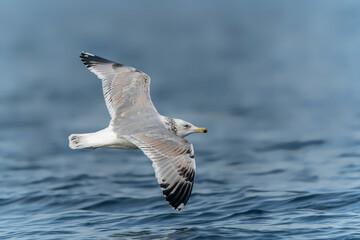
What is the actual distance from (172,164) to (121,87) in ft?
4.92

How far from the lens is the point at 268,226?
18.2 ft

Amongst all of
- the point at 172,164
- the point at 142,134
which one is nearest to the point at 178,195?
the point at 172,164

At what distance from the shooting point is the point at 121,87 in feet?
20.6

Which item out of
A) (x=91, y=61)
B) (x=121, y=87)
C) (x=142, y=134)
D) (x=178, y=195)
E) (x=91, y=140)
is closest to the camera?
(x=178, y=195)

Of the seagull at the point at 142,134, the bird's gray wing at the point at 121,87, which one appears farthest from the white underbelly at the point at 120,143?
the bird's gray wing at the point at 121,87

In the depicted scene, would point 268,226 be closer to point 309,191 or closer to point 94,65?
point 309,191

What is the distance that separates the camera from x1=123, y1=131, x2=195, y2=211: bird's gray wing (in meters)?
4.95

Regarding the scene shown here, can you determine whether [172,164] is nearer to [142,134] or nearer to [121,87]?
[142,134]

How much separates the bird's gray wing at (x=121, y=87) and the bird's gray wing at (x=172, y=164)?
78 centimetres

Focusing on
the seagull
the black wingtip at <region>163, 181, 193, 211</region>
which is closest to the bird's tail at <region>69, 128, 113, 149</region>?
the seagull

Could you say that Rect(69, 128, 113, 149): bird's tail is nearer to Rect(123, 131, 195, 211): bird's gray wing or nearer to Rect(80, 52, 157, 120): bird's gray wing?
Rect(123, 131, 195, 211): bird's gray wing

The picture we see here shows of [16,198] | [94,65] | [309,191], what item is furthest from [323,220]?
[16,198]

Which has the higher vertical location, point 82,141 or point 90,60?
point 90,60

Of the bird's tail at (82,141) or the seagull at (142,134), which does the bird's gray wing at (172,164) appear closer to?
the seagull at (142,134)
